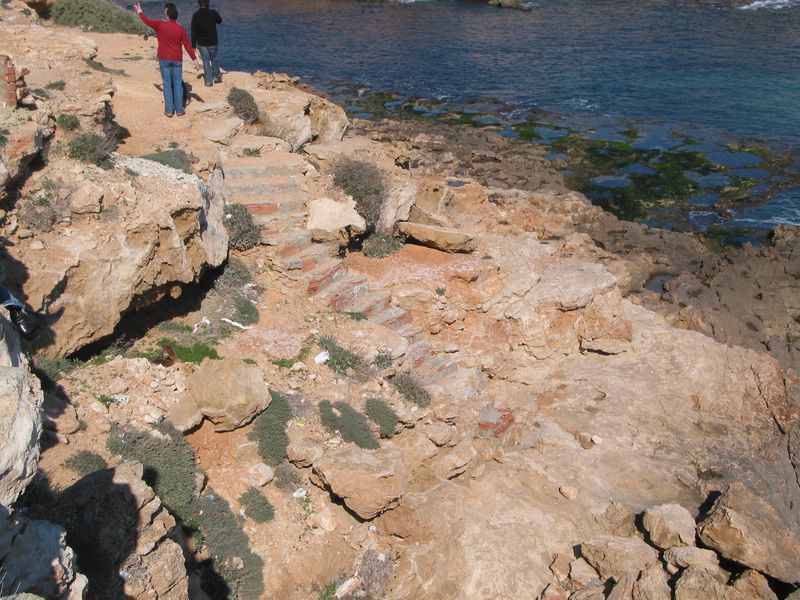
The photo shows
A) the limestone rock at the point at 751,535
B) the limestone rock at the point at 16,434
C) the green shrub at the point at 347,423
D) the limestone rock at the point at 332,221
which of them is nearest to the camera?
the limestone rock at the point at 16,434

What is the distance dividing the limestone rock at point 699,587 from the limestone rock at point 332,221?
328 inches

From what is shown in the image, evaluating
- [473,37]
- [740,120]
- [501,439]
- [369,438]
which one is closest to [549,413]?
[501,439]

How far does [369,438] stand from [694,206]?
15.9 metres

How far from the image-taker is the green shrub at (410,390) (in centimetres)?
1136

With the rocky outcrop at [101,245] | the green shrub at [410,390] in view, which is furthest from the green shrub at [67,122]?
the green shrub at [410,390]

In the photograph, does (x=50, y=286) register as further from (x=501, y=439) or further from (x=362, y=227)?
(x=501, y=439)

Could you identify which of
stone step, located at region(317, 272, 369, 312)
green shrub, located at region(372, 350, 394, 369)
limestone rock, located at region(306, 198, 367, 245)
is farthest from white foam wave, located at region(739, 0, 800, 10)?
green shrub, located at region(372, 350, 394, 369)

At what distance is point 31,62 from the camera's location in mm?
13688

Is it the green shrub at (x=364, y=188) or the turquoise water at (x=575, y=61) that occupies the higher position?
the green shrub at (x=364, y=188)

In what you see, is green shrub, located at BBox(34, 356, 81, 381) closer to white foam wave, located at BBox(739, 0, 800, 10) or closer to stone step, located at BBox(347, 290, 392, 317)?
stone step, located at BBox(347, 290, 392, 317)

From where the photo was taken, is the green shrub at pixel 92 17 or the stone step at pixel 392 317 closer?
the stone step at pixel 392 317

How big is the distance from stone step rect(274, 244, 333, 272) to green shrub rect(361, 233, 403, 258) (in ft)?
4.41

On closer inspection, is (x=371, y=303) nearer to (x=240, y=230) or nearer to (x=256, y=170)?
(x=240, y=230)

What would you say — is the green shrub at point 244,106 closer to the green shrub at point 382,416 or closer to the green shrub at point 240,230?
the green shrub at point 240,230
